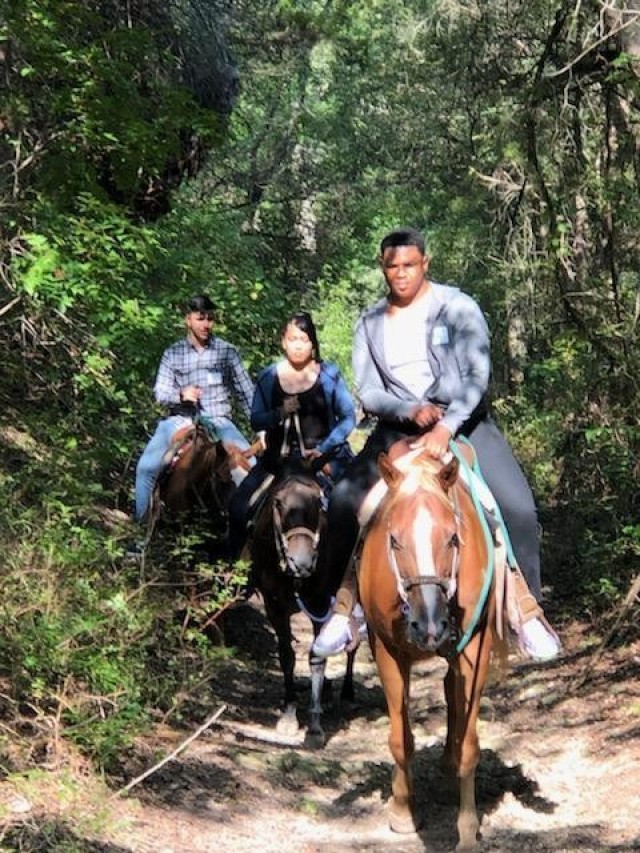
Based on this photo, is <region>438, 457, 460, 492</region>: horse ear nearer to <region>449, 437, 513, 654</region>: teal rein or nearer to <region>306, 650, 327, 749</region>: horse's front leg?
<region>449, 437, 513, 654</region>: teal rein

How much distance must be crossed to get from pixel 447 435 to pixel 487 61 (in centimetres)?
1150

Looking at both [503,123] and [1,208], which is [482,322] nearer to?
[1,208]

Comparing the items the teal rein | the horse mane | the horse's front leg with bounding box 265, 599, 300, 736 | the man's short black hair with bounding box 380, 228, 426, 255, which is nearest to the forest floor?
the horse's front leg with bounding box 265, 599, 300, 736

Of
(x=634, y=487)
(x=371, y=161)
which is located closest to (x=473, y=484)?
(x=634, y=487)

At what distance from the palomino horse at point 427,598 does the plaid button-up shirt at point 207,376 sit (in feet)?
13.8

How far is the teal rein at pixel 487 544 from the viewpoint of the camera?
5.36 metres

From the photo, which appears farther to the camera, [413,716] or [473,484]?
[413,716]

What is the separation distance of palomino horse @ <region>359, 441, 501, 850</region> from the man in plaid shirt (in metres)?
3.91

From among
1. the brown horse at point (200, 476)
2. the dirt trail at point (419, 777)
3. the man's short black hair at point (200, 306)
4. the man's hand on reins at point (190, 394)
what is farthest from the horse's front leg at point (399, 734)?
the man's short black hair at point (200, 306)

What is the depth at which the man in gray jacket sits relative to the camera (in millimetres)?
5781

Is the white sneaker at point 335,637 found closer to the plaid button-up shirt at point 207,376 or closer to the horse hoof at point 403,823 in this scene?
the horse hoof at point 403,823

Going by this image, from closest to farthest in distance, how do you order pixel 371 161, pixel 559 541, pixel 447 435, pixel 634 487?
pixel 447 435, pixel 634 487, pixel 559 541, pixel 371 161

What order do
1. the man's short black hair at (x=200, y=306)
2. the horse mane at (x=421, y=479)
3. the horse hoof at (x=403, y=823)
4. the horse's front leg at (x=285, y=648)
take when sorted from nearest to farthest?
the horse mane at (x=421, y=479)
the horse hoof at (x=403, y=823)
the horse's front leg at (x=285, y=648)
the man's short black hair at (x=200, y=306)

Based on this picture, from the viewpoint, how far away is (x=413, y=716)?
27.8 ft
